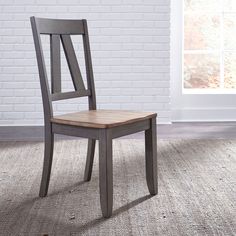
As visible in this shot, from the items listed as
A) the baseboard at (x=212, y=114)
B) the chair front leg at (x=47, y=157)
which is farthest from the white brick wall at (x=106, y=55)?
the chair front leg at (x=47, y=157)

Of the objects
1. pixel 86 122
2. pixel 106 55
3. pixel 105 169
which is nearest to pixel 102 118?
pixel 86 122

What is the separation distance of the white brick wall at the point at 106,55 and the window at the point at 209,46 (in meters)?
0.36

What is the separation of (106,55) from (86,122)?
2.39m

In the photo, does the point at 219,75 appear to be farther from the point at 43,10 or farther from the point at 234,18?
the point at 43,10

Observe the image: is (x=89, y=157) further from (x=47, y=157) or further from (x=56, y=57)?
(x=56, y=57)

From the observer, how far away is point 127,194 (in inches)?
104

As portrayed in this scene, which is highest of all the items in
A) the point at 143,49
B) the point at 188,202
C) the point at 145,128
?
the point at 143,49

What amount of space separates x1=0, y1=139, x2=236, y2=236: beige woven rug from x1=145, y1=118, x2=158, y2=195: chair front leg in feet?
0.19

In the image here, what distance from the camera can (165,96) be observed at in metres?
4.71

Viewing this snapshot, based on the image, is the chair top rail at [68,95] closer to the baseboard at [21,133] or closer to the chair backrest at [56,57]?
the chair backrest at [56,57]

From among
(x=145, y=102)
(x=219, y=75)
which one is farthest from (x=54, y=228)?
(x=219, y=75)

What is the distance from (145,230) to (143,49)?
2.72 meters

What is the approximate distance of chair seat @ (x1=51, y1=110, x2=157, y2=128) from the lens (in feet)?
7.56

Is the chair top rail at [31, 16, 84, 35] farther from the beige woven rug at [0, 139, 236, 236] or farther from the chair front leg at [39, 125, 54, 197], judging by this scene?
the beige woven rug at [0, 139, 236, 236]
